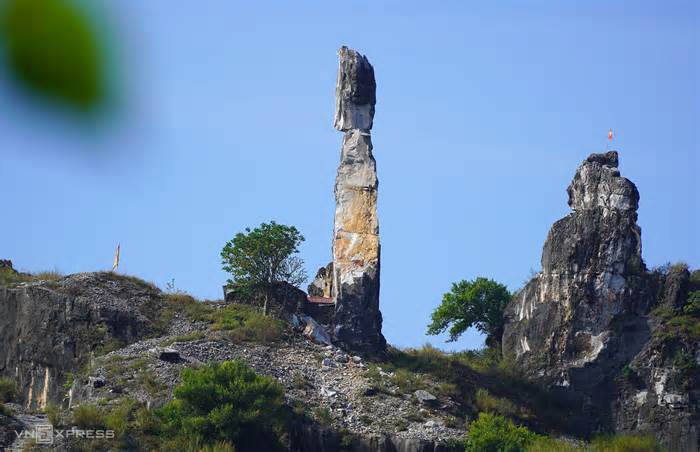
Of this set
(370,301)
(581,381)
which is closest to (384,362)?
(370,301)

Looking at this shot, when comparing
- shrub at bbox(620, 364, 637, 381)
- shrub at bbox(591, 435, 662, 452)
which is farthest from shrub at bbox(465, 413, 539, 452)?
shrub at bbox(620, 364, 637, 381)

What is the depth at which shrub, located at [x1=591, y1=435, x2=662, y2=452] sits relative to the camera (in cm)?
6600

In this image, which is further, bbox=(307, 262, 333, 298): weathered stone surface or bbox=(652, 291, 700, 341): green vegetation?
bbox=(307, 262, 333, 298): weathered stone surface

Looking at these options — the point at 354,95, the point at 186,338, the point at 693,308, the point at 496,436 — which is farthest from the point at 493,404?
the point at 354,95

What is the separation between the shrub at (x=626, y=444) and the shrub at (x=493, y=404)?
298 centimetres

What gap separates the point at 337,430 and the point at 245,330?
23.5 ft

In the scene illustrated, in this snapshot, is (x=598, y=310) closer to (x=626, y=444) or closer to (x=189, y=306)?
(x=626, y=444)

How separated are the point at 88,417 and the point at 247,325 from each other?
1037 cm

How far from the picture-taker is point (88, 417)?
62.3 meters

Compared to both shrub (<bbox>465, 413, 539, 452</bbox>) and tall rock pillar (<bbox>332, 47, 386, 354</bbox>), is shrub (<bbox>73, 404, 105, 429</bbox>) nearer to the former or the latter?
shrub (<bbox>465, 413, 539, 452</bbox>)

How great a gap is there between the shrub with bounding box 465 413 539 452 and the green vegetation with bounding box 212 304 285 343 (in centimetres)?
855

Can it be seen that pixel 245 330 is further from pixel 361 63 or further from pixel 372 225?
pixel 361 63

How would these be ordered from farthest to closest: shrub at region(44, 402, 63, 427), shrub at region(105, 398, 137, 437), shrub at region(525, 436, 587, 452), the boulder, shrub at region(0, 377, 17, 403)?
Result: the boulder
shrub at region(0, 377, 17, 403)
shrub at region(525, 436, 587, 452)
shrub at region(44, 402, 63, 427)
shrub at region(105, 398, 137, 437)

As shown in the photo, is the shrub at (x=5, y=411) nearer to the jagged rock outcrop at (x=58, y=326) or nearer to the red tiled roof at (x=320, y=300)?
the jagged rock outcrop at (x=58, y=326)
